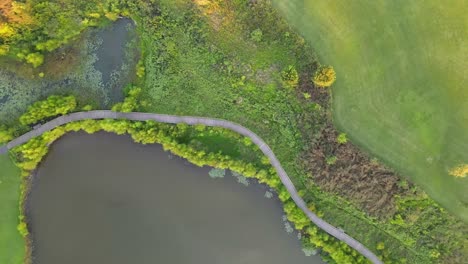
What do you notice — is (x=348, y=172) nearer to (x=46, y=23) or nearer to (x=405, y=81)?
(x=405, y=81)

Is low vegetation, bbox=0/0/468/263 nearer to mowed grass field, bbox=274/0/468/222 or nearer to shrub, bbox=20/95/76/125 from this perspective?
shrub, bbox=20/95/76/125

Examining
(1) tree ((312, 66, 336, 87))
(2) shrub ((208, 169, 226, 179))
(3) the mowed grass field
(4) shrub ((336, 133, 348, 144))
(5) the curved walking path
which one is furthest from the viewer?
(2) shrub ((208, 169, 226, 179))

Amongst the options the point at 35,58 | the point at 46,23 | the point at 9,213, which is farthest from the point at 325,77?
the point at 9,213

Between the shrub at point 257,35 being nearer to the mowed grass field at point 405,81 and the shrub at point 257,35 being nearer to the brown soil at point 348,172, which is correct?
the mowed grass field at point 405,81

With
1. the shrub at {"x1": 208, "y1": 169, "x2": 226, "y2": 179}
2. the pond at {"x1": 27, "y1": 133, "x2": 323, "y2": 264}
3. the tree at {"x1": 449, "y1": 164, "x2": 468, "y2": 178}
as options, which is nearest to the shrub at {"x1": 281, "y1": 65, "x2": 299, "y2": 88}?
the pond at {"x1": 27, "y1": 133, "x2": 323, "y2": 264}

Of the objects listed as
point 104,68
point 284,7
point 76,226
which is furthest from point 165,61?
point 76,226

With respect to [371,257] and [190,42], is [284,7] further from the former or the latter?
[371,257]
